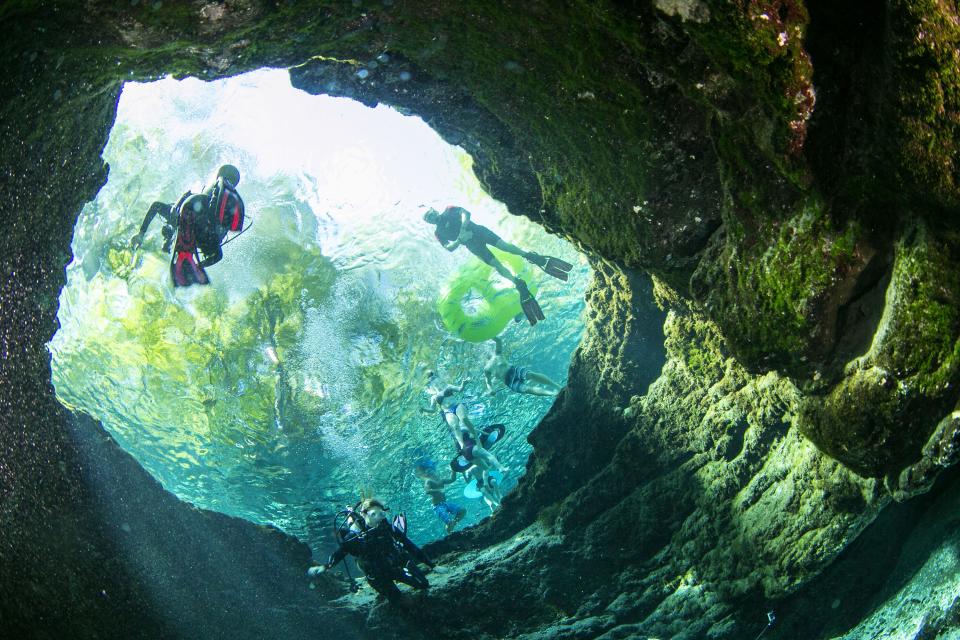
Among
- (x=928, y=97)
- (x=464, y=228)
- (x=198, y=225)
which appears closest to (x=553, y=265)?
(x=464, y=228)

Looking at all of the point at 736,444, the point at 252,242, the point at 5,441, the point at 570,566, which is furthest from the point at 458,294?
the point at 5,441

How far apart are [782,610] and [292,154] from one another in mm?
12892

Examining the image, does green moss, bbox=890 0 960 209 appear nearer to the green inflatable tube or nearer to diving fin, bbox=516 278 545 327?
diving fin, bbox=516 278 545 327

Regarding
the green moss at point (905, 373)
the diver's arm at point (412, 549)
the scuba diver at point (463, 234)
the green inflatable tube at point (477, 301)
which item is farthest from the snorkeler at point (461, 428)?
the green moss at point (905, 373)

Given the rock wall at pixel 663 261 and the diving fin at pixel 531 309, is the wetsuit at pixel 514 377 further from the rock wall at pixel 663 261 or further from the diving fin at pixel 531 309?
the rock wall at pixel 663 261

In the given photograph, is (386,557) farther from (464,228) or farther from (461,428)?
(461,428)

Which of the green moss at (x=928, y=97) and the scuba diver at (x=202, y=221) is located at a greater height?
the scuba diver at (x=202, y=221)

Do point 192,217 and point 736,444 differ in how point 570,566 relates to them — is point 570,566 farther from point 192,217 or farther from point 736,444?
point 192,217

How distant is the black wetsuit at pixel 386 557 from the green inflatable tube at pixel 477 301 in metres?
8.06

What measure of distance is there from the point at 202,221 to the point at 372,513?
6.49 meters

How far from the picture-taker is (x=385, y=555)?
881 cm

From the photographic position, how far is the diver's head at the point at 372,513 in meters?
9.71

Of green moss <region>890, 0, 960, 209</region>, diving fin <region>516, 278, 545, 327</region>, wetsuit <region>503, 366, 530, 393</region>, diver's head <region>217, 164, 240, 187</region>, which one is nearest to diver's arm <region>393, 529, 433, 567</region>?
diving fin <region>516, 278, 545, 327</region>

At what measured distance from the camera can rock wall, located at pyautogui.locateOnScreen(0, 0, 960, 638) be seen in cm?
253
